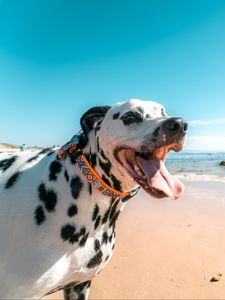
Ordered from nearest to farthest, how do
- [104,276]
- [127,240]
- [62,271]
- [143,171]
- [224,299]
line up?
[62,271]
[143,171]
[224,299]
[104,276]
[127,240]

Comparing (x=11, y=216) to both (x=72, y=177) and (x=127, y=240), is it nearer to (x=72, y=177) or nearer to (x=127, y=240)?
(x=72, y=177)

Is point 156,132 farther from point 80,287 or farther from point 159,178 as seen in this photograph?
point 80,287

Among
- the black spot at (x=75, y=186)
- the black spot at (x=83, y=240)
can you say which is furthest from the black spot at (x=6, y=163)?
the black spot at (x=83, y=240)

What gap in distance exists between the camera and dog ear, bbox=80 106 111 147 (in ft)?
8.29

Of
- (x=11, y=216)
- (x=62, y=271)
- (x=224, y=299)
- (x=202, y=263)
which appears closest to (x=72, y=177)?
(x=11, y=216)

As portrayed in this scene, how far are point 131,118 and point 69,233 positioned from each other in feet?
3.30

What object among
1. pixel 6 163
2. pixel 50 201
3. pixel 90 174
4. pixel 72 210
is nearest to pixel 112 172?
pixel 90 174

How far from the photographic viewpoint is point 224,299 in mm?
3025

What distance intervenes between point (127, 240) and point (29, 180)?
2.52 metres

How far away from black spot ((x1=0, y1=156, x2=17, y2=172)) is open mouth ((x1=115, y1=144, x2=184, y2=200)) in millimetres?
1029

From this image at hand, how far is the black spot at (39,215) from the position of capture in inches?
86.4

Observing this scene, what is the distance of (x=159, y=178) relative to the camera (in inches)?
91.3

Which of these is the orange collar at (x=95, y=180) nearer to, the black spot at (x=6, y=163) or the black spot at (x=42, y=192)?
the black spot at (x=42, y=192)

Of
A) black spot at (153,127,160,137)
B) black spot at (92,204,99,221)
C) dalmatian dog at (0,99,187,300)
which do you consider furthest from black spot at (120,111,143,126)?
black spot at (92,204,99,221)
